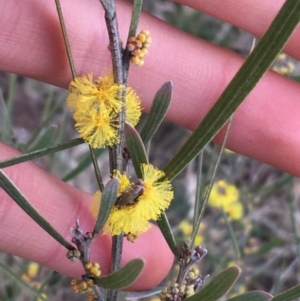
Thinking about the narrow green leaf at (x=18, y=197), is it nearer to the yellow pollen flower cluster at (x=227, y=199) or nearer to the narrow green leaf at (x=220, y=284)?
the narrow green leaf at (x=220, y=284)

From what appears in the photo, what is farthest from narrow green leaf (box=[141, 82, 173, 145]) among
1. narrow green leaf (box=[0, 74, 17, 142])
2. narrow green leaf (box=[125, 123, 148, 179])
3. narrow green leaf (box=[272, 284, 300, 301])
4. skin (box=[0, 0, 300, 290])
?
narrow green leaf (box=[0, 74, 17, 142])

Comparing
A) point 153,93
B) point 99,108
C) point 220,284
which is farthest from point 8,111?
point 220,284

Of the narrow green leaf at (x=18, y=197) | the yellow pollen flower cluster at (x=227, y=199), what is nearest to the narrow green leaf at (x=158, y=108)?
the narrow green leaf at (x=18, y=197)

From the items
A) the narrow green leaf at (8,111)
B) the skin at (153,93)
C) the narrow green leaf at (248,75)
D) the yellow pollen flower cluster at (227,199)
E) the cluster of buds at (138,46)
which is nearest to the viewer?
the narrow green leaf at (248,75)

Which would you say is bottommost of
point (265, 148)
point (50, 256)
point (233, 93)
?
point (50, 256)

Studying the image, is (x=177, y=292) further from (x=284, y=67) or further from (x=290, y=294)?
(x=284, y=67)

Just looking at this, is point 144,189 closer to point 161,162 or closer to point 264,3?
point 264,3

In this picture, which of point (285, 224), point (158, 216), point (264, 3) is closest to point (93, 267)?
point (158, 216)
